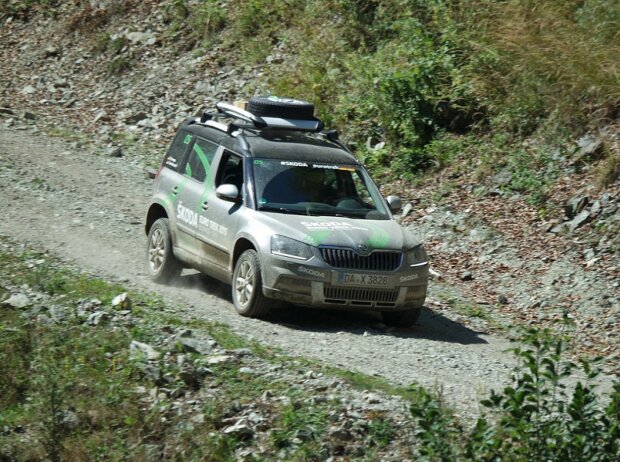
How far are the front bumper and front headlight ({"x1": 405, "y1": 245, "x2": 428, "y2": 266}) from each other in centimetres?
8

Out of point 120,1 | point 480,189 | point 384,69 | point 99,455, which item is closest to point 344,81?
point 384,69

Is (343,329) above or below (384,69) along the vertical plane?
below

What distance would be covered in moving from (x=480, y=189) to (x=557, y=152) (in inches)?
46.7

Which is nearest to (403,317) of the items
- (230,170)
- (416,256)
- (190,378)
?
(416,256)

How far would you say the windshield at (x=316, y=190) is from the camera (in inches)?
488

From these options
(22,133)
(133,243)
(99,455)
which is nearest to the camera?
(99,455)

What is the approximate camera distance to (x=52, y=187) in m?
18.2

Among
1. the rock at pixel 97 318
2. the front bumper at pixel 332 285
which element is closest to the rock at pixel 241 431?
the rock at pixel 97 318

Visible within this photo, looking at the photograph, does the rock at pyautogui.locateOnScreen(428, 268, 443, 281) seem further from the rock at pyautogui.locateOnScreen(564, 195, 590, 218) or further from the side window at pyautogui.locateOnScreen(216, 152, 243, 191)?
the side window at pyautogui.locateOnScreen(216, 152, 243, 191)

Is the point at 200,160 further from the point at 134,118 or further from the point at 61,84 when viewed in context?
the point at 61,84

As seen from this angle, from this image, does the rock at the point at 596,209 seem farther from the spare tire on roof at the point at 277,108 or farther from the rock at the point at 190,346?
the rock at the point at 190,346

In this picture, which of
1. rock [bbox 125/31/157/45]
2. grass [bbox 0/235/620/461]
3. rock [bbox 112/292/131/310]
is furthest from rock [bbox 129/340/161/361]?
rock [bbox 125/31/157/45]

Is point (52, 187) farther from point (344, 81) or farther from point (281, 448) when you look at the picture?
point (281, 448)

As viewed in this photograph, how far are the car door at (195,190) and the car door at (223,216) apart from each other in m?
0.11
